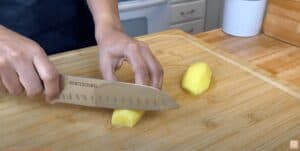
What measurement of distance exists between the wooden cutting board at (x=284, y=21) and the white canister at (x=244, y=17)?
0.02 m

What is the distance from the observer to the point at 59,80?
0.62 metres

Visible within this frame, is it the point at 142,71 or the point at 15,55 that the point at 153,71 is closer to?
the point at 142,71

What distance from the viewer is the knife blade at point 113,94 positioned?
2.05 ft

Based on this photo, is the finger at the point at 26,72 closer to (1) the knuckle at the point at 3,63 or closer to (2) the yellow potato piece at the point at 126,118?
(1) the knuckle at the point at 3,63

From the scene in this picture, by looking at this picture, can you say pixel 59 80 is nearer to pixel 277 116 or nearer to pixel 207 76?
pixel 207 76

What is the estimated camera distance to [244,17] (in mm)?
923

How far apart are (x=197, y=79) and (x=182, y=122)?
102 mm

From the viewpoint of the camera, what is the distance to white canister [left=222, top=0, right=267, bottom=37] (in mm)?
904

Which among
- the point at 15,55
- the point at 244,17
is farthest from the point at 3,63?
the point at 244,17

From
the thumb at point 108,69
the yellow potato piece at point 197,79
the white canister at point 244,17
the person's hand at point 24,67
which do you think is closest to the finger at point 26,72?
the person's hand at point 24,67

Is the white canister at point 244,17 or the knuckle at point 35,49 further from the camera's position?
the white canister at point 244,17

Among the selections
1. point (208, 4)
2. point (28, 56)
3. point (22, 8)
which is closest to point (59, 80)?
point (28, 56)

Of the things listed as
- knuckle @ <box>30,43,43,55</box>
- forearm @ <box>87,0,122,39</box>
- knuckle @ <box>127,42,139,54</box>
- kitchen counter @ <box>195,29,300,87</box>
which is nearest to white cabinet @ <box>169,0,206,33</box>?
kitchen counter @ <box>195,29,300,87</box>

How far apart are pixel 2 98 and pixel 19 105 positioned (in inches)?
1.8
